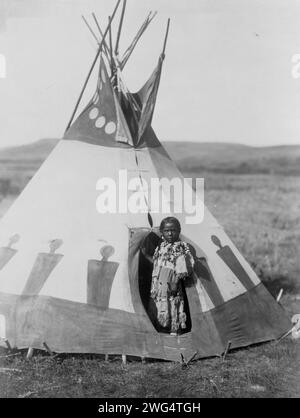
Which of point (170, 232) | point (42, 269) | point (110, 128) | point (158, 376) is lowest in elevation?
point (158, 376)

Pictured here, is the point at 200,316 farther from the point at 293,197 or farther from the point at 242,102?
the point at 242,102

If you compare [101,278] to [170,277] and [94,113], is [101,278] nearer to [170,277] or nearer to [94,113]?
[170,277]

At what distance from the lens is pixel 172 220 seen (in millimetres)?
6895

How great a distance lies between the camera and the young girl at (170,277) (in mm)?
6852

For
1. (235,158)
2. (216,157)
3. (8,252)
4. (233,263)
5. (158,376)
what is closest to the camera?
(158,376)

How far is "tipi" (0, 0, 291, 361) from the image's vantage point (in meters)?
6.55

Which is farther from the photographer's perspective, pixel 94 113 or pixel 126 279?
A: pixel 94 113

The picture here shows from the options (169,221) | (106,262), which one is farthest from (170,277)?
(106,262)

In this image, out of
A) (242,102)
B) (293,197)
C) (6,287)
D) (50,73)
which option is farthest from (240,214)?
(50,73)

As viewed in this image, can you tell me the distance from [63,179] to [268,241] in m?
10.4


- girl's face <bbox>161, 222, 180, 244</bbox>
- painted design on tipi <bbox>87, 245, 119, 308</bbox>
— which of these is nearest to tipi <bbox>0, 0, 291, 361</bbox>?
painted design on tipi <bbox>87, 245, 119, 308</bbox>

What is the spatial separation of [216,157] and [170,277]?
31.7 m

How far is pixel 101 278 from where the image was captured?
264 inches

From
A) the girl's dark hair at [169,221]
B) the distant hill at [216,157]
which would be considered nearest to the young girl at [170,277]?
the girl's dark hair at [169,221]
